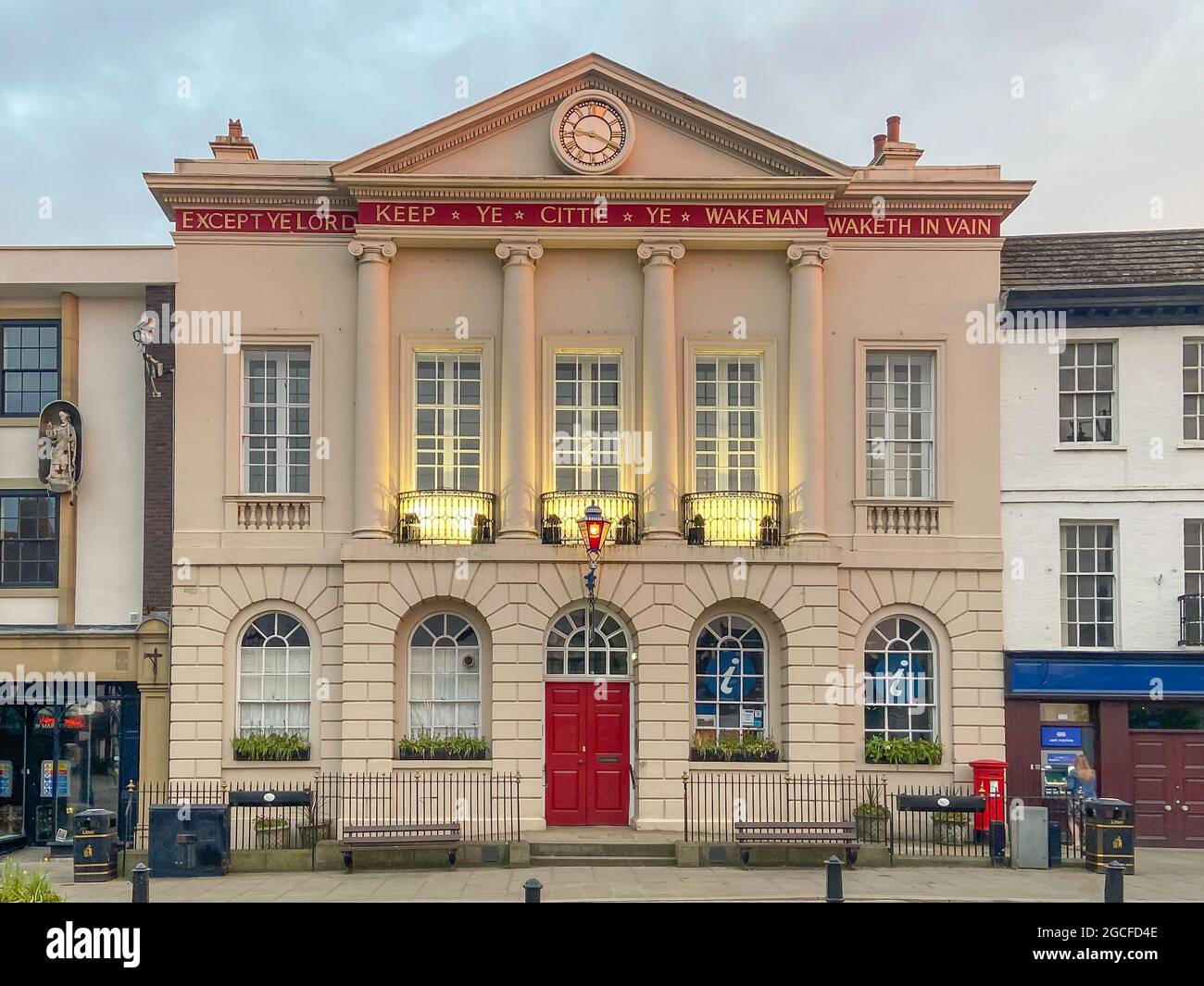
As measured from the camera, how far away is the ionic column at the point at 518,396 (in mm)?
21656

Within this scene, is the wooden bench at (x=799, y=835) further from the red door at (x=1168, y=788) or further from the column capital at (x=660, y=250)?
the column capital at (x=660, y=250)

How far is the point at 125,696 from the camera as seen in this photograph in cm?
2214

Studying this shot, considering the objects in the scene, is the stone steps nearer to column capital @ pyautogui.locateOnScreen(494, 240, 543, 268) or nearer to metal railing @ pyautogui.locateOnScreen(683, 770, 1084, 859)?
metal railing @ pyautogui.locateOnScreen(683, 770, 1084, 859)

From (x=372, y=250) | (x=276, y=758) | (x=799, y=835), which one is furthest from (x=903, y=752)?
(x=372, y=250)

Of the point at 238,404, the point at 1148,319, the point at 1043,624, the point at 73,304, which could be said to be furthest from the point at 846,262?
the point at 73,304

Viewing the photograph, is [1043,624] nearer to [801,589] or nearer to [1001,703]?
[1001,703]

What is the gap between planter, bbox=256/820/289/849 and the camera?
65.1 feet

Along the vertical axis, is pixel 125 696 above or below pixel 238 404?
below

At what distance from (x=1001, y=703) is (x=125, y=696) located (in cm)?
1538

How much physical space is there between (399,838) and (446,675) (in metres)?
3.99

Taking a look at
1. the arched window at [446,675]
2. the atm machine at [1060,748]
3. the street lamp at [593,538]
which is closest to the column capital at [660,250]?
the street lamp at [593,538]

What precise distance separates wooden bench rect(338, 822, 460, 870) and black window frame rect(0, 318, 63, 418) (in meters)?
10.1

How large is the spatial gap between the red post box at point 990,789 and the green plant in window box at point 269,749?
447 inches

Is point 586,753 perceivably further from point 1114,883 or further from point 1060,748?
point 1114,883
